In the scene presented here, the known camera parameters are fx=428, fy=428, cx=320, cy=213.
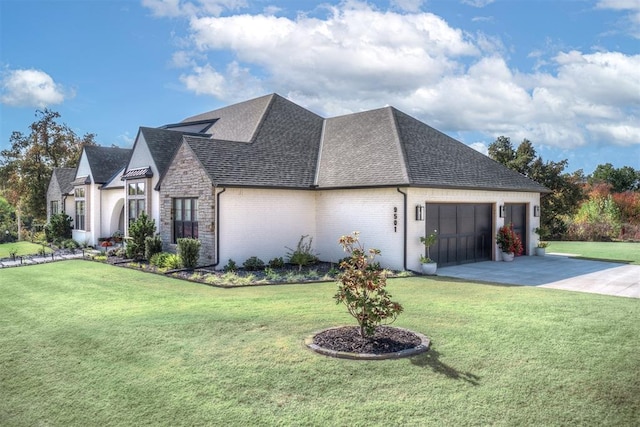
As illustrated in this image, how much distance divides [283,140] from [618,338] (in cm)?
1566

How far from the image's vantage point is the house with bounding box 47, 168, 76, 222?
3097 centimetres

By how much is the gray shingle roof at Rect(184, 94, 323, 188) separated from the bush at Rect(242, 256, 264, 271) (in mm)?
2944

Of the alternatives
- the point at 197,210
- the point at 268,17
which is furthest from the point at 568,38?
the point at 197,210

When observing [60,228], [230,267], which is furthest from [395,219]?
[60,228]

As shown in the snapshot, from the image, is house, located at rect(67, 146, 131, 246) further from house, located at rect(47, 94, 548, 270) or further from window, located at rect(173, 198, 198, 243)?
window, located at rect(173, 198, 198, 243)

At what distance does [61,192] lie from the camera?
31.3 metres

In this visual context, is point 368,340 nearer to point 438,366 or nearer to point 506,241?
point 438,366

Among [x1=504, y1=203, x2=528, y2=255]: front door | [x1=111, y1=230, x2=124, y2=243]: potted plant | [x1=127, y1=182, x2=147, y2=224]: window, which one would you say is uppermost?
[x1=127, y1=182, x2=147, y2=224]: window

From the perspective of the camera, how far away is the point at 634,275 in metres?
15.2

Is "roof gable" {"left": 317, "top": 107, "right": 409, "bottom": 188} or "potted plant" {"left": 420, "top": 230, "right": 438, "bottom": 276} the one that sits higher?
"roof gable" {"left": 317, "top": 107, "right": 409, "bottom": 188}

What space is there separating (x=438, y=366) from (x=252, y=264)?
11.3 m

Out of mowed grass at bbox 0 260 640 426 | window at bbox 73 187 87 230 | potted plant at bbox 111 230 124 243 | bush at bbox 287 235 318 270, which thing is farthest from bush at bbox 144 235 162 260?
window at bbox 73 187 87 230

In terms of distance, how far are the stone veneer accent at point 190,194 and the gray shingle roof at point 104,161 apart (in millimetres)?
8506

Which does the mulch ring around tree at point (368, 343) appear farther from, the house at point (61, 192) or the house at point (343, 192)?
the house at point (61, 192)
